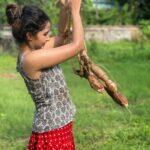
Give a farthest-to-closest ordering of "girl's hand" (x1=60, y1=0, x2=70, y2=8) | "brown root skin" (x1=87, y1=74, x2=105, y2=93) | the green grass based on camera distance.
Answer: the green grass → "brown root skin" (x1=87, y1=74, x2=105, y2=93) → "girl's hand" (x1=60, y1=0, x2=70, y2=8)

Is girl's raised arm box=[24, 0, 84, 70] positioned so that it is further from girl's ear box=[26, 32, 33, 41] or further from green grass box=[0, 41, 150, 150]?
green grass box=[0, 41, 150, 150]

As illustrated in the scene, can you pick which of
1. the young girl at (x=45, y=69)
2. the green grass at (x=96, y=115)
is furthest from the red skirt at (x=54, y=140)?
the green grass at (x=96, y=115)

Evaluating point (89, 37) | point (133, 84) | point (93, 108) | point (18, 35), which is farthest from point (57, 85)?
point (89, 37)

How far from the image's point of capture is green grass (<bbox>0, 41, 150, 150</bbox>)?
6.15 meters

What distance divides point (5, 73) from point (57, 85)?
32.4 ft

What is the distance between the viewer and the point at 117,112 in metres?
7.78

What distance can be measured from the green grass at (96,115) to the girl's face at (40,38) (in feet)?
5.77

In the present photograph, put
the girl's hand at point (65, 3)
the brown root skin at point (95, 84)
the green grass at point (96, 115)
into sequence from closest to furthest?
1. the girl's hand at point (65, 3)
2. the brown root skin at point (95, 84)
3. the green grass at point (96, 115)

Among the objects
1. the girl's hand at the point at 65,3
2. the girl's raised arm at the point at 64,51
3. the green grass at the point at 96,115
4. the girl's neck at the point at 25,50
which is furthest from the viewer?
the green grass at the point at 96,115

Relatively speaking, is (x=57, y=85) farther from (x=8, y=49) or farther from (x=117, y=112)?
(x=8, y=49)

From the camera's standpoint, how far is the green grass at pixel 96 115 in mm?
6152

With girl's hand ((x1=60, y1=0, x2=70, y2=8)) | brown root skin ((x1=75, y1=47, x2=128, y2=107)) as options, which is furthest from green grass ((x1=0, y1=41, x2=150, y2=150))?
girl's hand ((x1=60, y1=0, x2=70, y2=8))

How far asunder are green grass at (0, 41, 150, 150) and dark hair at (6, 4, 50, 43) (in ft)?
5.99

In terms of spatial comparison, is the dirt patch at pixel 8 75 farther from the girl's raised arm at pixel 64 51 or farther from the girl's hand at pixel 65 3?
the girl's raised arm at pixel 64 51
